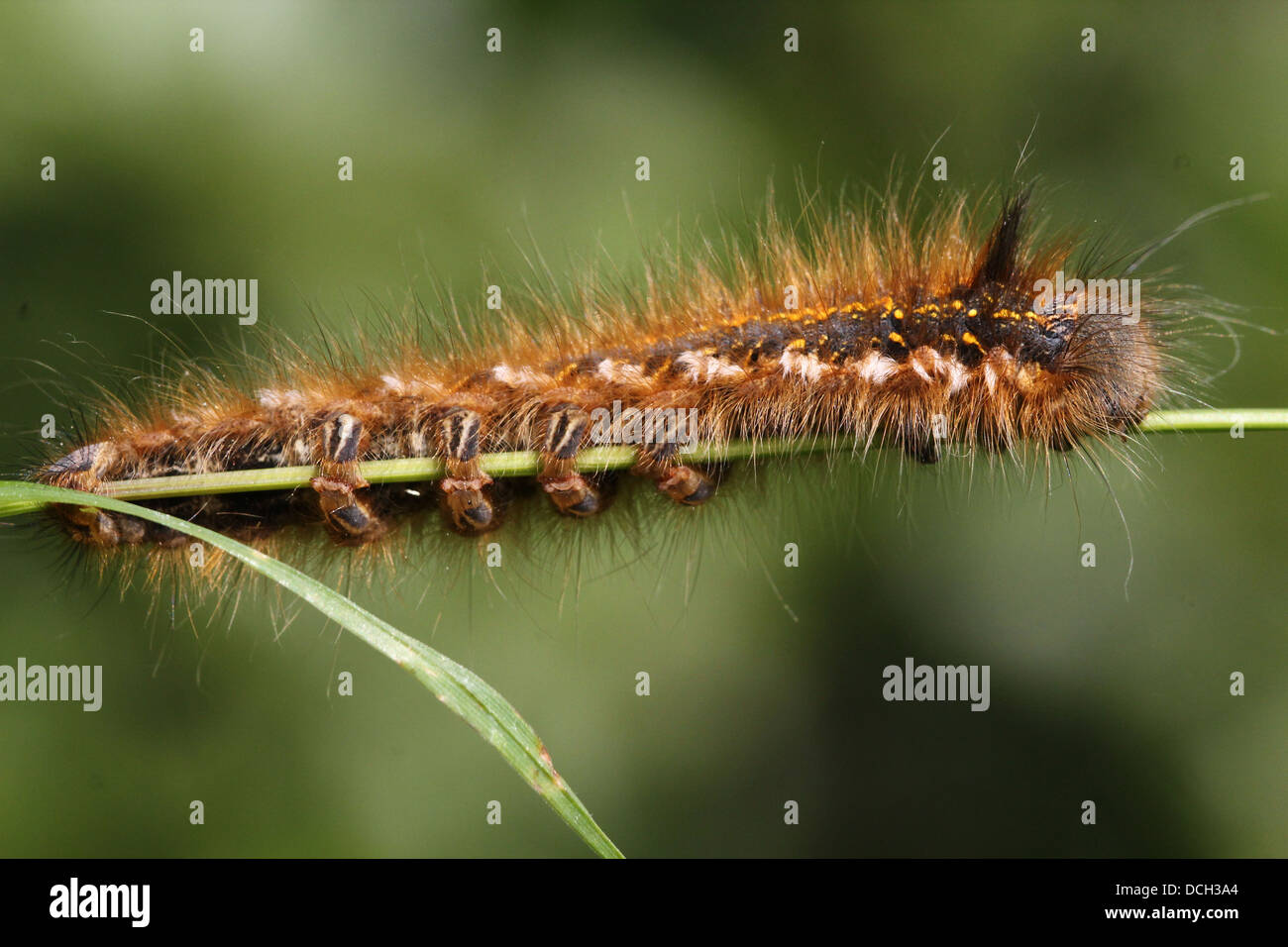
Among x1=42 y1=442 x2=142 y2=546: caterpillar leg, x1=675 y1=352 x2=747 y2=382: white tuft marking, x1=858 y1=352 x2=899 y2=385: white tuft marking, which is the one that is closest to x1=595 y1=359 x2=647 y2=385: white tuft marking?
x1=675 y1=352 x2=747 y2=382: white tuft marking

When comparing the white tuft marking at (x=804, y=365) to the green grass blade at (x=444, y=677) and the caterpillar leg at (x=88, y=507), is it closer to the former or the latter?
the green grass blade at (x=444, y=677)

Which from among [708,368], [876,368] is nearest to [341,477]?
[708,368]

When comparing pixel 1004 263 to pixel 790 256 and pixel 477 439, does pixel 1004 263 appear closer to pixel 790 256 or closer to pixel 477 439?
pixel 790 256

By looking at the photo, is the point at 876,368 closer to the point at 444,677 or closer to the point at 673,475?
the point at 673,475

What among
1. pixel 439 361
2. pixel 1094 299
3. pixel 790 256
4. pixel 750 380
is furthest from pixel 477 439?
pixel 1094 299

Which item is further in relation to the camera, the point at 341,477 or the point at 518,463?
the point at 341,477

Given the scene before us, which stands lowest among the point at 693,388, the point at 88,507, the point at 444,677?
the point at 444,677

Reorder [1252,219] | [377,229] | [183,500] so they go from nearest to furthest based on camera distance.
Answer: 1. [183,500]
2. [1252,219]
3. [377,229]
